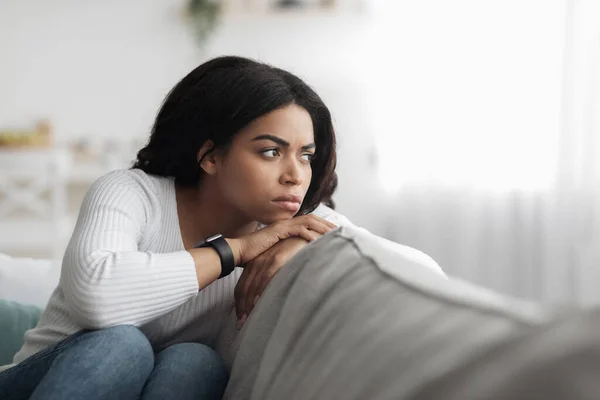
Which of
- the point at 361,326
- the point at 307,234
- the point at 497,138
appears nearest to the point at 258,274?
the point at 307,234

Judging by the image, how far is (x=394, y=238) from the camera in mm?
4504

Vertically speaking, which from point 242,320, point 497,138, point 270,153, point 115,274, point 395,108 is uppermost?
point 270,153

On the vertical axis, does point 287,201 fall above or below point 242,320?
above

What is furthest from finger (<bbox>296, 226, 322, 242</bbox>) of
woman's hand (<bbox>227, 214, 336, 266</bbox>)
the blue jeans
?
the blue jeans

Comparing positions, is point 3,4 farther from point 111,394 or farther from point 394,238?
point 111,394

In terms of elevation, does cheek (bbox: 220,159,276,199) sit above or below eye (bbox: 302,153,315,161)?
below

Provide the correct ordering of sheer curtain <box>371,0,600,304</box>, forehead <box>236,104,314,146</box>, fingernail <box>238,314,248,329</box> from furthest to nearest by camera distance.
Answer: sheer curtain <box>371,0,600,304</box>, forehead <box>236,104,314,146</box>, fingernail <box>238,314,248,329</box>

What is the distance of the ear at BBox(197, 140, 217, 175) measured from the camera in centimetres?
146

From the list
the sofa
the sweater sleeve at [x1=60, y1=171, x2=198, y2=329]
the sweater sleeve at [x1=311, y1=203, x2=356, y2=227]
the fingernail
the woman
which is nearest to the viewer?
the sofa

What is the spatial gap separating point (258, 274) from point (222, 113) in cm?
35

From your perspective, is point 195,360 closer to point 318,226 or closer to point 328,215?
point 318,226

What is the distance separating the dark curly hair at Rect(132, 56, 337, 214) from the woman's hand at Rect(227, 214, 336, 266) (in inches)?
8.4

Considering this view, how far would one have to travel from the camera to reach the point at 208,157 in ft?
4.83

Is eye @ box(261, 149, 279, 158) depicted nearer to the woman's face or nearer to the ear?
the woman's face
